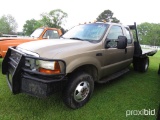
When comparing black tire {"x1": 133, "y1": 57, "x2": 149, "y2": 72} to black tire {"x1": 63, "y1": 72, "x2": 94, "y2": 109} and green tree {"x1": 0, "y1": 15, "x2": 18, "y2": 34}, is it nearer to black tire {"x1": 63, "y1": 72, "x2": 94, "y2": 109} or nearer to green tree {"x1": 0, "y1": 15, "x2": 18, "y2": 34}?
black tire {"x1": 63, "y1": 72, "x2": 94, "y2": 109}

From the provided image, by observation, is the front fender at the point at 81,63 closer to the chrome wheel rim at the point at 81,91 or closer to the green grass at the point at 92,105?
the chrome wheel rim at the point at 81,91

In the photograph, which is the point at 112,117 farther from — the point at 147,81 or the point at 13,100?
the point at 147,81

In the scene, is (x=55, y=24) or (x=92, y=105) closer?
(x=92, y=105)

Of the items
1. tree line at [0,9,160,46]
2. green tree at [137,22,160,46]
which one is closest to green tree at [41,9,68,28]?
tree line at [0,9,160,46]

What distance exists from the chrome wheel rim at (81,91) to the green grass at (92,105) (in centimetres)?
22

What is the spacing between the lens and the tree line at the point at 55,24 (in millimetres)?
60513

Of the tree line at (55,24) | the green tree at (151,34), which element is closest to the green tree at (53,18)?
the tree line at (55,24)

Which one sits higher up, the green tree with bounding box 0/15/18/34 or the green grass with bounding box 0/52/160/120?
the green tree with bounding box 0/15/18/34

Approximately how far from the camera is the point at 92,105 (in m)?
3.53

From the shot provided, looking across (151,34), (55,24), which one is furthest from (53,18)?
(151,34)

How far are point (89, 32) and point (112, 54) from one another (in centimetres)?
81

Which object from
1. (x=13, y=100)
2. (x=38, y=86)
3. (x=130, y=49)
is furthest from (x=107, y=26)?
(x=13, y=100)

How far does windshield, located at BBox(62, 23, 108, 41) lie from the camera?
13.2ft
